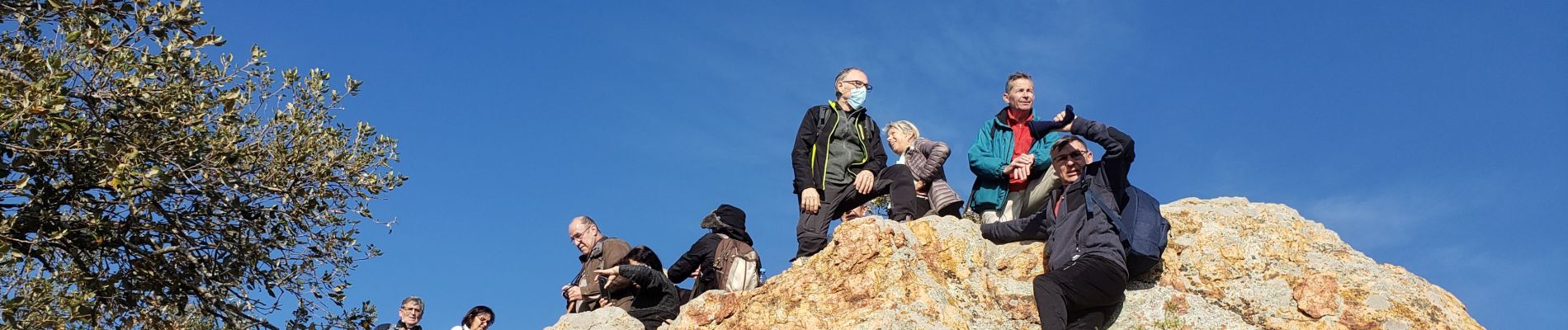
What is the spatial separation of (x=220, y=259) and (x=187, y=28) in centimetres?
213

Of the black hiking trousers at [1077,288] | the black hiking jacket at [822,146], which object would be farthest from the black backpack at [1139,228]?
the black hiking jacket at [822,146]

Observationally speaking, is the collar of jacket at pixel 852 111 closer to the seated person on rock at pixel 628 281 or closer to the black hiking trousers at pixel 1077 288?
the seated person on rock at pixel 628 281

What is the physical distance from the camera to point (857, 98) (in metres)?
12.9

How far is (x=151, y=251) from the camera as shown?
10.9m

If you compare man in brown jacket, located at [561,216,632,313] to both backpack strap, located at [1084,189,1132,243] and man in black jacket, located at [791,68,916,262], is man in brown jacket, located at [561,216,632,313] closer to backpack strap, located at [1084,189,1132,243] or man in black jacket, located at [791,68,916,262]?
man in black jacket, located at [791,68,916,262]

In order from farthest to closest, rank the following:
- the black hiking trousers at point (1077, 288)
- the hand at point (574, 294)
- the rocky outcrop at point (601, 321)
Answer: the hand at point (574, 294) → the rocky outcrop at point (601, 321) → the black hiking trousers at point (1077, 288)

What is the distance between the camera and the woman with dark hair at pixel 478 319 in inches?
503

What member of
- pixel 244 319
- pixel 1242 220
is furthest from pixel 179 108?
pixel 1242 220

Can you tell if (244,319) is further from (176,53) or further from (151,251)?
(176,53)

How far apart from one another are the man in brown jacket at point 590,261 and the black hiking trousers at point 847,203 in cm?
179

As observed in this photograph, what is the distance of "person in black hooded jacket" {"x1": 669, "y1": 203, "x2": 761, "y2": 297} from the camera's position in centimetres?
1230

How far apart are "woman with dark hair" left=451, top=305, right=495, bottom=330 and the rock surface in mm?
2710

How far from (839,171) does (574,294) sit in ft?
9.78

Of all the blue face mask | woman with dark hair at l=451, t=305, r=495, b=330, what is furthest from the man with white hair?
the blue face mask
